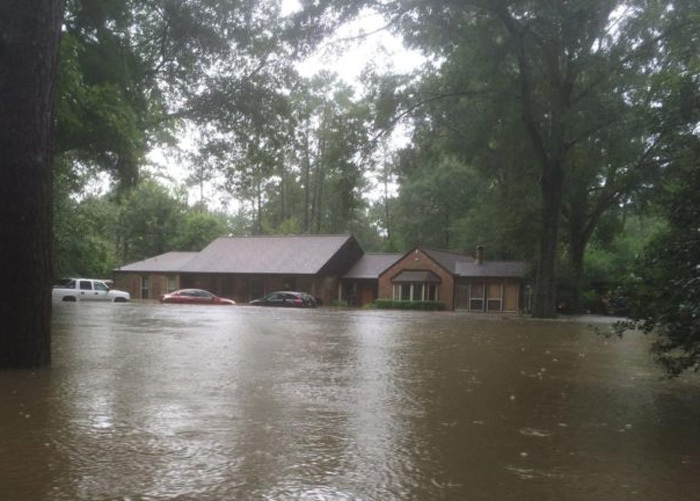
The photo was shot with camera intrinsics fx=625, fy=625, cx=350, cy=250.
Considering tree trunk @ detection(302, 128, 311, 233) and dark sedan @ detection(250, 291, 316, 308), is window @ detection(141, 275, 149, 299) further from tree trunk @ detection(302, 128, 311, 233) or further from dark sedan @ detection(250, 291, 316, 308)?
tree trunk @ detection(302, 128, 311, 233)

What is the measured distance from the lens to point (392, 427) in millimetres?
4988

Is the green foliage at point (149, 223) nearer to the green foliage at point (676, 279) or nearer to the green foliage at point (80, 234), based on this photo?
the green foliage at point (80, 234)

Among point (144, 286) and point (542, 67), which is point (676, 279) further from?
point (144, 286)

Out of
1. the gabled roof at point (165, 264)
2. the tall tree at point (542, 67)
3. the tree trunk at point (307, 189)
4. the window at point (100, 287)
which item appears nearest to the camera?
the tall tree at point (542, 67)

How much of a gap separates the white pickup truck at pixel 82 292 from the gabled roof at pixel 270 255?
992cm

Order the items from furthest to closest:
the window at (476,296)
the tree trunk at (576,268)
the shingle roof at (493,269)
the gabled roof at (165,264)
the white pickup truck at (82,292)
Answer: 1. the gabled roof at (165,264)
2. the window at (476,296)
3. the shingle roof at (493,269)
4. the white pickup truck at (82,292)
5. the tree trunk at (576,268)

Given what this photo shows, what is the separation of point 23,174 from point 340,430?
5.01 meters

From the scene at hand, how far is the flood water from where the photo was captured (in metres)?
3.51

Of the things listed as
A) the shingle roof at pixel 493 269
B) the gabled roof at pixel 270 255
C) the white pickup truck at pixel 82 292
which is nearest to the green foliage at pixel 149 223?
the gabled roof at pixel 270 255

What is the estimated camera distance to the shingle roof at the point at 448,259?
45750mm

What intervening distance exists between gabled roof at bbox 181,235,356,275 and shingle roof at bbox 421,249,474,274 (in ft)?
25.3

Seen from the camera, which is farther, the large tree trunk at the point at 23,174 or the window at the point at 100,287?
the window at the point at 100,287

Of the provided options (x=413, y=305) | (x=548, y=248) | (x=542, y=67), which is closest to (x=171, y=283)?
(x=413, y=305)

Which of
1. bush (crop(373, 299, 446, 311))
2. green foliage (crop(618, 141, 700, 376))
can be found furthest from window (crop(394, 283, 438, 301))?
green foliage (crop(618, 141, 700, 376))
